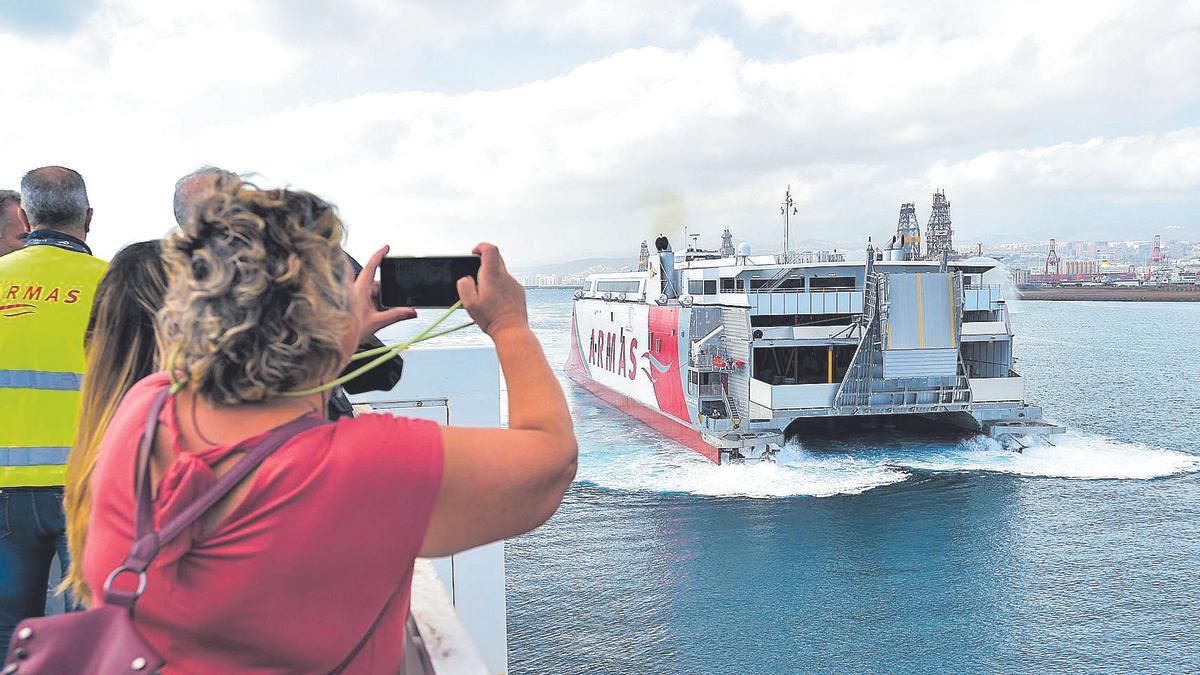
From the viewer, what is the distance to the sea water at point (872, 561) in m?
10.9

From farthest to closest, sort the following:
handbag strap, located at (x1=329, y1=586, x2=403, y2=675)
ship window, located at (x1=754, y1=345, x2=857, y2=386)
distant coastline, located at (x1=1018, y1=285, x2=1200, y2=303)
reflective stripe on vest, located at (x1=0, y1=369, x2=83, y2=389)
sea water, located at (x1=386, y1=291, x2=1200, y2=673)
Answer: distant coastline, located at (x1=1018, y1=285, x2=1200, y2=303) → ship window, located at (x1=754, y1=345, x2=857, y2=386) → sea water, located at (x1=386, y1=291, x2=1200, y2=673) → reflective stripe on vest, located at (x1=0, y1=369, x2=83, y2=389) → handbag strap, located at (x1=329, y1=586, x2=403, y2=675)

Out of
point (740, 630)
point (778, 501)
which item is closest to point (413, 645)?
point (740, 630)

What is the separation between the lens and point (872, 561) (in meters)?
13.9

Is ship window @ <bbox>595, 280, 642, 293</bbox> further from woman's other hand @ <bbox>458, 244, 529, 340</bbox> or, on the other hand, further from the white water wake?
woman's other hand @ <bbox>458, 244, 529, 340</bbox>

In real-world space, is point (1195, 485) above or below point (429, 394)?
below

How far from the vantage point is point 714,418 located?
1972 cm

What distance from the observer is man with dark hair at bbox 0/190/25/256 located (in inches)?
134

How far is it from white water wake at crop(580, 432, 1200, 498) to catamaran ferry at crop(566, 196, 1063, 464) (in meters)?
0.56

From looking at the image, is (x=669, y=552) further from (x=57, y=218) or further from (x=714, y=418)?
(x=57, y=218)

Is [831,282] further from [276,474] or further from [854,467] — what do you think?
[276,474]

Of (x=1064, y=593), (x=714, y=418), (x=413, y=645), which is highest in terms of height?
(x=413, y=645)

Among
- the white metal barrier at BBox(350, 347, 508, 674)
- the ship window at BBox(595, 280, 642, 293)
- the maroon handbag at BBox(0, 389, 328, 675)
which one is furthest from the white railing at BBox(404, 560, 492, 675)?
the ship window at BBox(595, 280, 642, 293)

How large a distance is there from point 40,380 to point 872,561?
1346 centimetres

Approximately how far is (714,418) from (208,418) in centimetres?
1881
